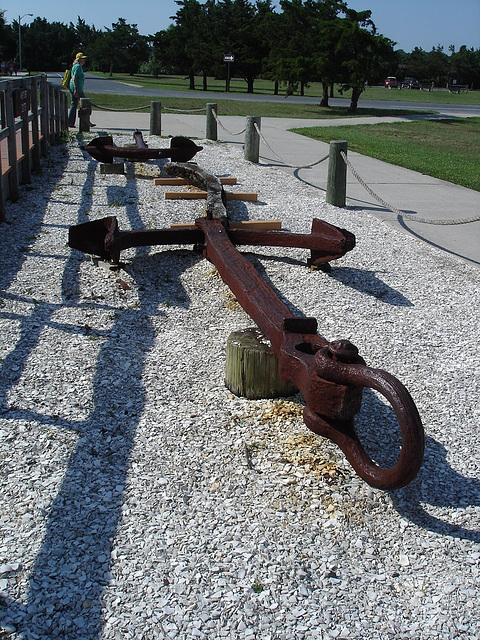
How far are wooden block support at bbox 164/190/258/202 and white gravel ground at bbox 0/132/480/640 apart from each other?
3.02 m

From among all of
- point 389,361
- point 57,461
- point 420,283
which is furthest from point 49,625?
point 420,283

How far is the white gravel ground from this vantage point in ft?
7.36

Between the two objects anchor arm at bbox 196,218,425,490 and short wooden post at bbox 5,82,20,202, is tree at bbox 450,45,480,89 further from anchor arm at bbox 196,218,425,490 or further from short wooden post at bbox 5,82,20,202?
anchor arm at bbox 196,218,425,490

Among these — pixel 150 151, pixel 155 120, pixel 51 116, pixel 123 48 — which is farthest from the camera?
pixel 123 48

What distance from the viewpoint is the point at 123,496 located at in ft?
9.00

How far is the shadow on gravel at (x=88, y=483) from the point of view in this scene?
2168mm

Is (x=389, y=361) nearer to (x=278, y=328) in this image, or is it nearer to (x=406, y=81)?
(x=278, y=328)

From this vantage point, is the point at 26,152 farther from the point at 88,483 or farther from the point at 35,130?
the point at 88,483

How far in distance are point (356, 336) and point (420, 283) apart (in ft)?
4.86

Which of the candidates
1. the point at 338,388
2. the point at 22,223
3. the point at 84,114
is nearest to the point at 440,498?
the point at 338,388

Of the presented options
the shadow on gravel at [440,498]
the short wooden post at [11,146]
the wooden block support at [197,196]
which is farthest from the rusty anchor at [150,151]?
the shadow on gravel at [440,498]

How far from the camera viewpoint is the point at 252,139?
1152 cm

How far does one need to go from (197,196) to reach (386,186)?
3197mm

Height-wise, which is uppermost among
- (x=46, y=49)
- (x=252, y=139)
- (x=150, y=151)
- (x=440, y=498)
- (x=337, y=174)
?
(x=46, y=49)
